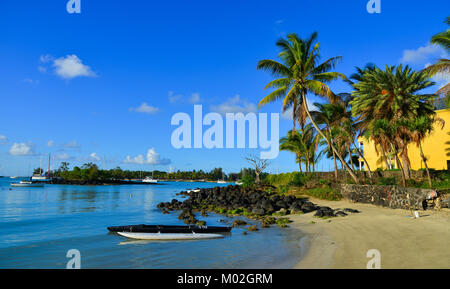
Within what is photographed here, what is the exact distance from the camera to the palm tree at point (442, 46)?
1956 cm

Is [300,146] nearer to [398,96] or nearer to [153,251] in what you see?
[398,96]

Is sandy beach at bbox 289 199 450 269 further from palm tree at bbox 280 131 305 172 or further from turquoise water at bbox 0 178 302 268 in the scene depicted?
palm tree at bbox 280 131 305 172

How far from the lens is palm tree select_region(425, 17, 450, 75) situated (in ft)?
64.2

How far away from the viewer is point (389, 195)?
59.4ft

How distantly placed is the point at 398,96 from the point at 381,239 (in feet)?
51.7

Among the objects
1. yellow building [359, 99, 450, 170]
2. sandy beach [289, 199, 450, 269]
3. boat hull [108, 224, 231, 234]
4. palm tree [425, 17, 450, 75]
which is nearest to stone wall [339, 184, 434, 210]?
sandy beach [289, 199, 450, 269]

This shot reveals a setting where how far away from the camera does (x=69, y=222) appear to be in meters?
22.6

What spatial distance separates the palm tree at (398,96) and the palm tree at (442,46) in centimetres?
70

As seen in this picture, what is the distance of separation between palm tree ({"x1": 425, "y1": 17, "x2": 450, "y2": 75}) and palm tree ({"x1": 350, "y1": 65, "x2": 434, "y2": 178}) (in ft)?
2.30

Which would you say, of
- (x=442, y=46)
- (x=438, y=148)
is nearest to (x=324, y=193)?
(x=442, y=46)

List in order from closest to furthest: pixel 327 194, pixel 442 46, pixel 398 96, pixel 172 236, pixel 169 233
A: pixel 172 236 → pixel 169 233 → pixel 442 46 → pixel 398 96 → pixel 327 194

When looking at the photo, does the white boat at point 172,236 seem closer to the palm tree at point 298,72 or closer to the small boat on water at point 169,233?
the small boat on water at point 169,233
